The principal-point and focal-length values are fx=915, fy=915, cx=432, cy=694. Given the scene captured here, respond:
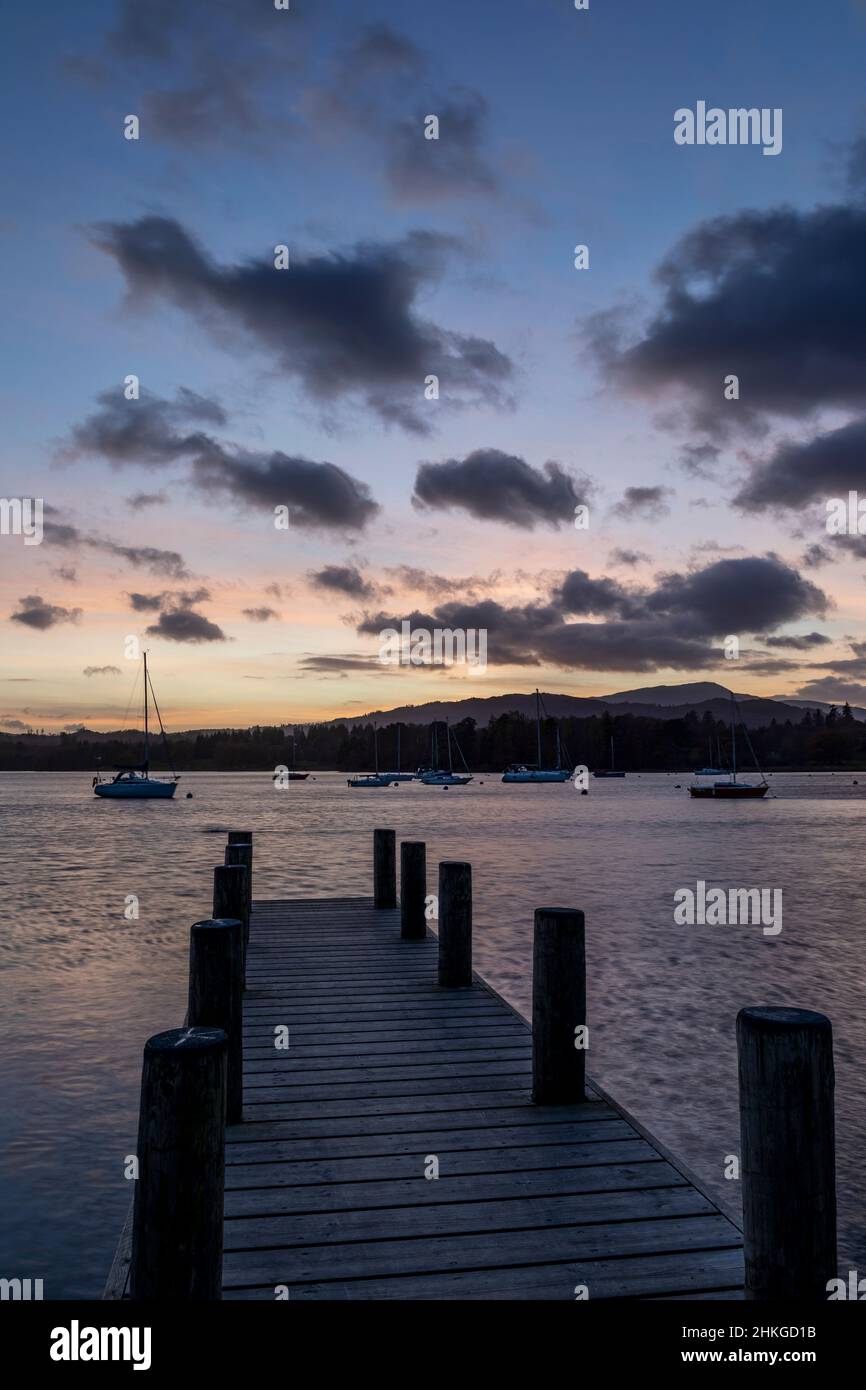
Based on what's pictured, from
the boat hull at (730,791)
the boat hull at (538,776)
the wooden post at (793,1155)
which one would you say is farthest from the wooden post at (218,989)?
the boat hull at (538,776)

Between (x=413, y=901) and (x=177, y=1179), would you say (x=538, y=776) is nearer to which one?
(x=413, y=901)

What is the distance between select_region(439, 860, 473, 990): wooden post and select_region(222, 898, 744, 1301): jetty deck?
1.15 m

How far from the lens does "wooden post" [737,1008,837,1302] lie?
3.54 metres

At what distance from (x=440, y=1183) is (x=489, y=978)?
34.6 ft

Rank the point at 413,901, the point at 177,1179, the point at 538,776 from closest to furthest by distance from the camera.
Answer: the point at 177,1179 → the point at 413,901 → the point at 538,776

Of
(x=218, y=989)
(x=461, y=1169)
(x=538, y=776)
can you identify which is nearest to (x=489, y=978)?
(x=218, y=989)

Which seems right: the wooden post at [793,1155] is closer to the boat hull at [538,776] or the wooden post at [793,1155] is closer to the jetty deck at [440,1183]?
the jetty deck at [440,1183]

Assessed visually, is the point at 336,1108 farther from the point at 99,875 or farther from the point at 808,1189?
the point at 99,875

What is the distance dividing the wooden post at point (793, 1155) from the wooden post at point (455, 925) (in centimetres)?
587

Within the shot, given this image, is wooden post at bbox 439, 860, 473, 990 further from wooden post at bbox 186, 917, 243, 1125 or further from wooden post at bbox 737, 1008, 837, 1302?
wooden post at bbox 737, 1008, 837, 1302

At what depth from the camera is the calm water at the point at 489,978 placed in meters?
7.90

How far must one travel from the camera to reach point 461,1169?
5.25 meters

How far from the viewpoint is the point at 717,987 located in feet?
50.9
